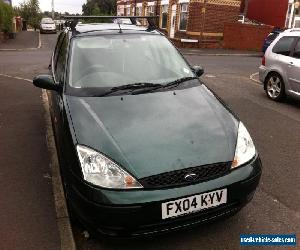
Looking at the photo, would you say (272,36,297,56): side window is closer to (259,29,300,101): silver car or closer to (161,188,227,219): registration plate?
(259,29,300,101): silver car

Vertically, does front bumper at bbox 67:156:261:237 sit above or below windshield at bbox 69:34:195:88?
below

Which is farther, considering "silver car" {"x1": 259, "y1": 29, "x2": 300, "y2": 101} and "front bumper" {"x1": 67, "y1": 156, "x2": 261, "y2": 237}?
"silver car" {"x1": 259, "y1": 29, "x2": 300, "y2": 101}

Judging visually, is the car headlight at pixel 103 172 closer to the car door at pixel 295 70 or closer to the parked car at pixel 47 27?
the car door at pixel 295 70

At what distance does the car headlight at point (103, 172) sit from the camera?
2.76 meters

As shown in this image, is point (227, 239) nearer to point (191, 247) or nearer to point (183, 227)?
point (191, 247)

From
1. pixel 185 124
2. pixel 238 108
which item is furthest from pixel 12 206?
pixel 238 108

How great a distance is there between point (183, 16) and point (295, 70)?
19.6 metres

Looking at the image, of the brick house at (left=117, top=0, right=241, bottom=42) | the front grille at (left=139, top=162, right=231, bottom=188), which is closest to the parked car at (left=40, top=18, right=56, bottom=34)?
the brick house at (left=117, top=0, right=241, bottom=42)

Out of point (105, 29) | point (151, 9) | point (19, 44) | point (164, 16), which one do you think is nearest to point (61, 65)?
point (105, 29)

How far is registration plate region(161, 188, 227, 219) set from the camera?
274 cm

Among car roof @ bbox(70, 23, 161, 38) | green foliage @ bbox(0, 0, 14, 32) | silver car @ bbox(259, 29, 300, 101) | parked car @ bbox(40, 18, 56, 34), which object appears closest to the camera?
car roof @ bbox(70, 23, 161, 38)

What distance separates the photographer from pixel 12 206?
3.66 metres

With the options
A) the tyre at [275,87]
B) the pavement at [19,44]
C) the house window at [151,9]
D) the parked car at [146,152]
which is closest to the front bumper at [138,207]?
the parked car at [146,152]

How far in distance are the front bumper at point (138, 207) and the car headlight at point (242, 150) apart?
0.35 feet
